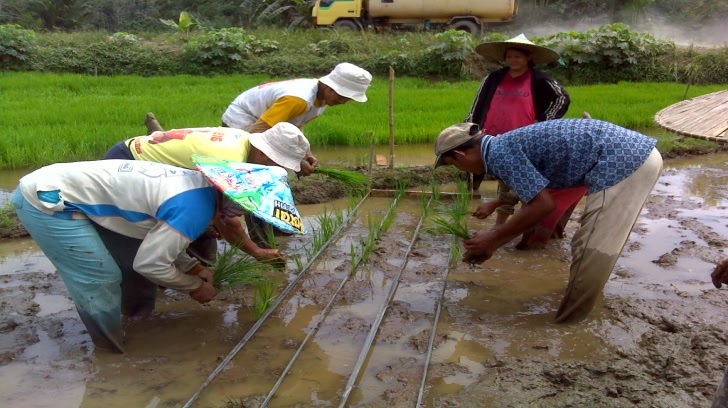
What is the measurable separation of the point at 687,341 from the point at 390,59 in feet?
35.8

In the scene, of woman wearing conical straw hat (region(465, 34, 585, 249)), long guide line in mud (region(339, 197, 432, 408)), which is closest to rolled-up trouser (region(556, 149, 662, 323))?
long guide line in mud (region(339, 197, 432, 408))

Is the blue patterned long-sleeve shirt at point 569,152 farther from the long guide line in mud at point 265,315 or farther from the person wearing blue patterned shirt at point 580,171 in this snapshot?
the long guide line in mud at point 265,315

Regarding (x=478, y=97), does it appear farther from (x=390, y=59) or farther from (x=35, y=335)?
(x=390, y=59)

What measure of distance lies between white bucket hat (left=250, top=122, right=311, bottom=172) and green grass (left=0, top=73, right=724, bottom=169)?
155 inches

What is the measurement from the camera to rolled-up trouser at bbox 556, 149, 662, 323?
320 centimetres

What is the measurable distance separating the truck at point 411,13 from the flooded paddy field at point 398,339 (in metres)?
14.2

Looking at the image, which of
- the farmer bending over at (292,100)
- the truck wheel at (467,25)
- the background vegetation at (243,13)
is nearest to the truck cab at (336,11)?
the background vegetation at (243,13)

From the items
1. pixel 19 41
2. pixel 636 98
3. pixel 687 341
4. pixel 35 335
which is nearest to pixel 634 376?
pixel 687 341

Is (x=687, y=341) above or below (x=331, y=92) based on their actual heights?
below

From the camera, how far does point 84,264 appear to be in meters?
2.89

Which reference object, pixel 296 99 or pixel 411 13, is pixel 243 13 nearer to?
pixel 411 13

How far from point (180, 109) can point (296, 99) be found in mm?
4874

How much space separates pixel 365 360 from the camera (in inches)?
121

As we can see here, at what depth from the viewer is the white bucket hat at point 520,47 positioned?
14.4 ft
